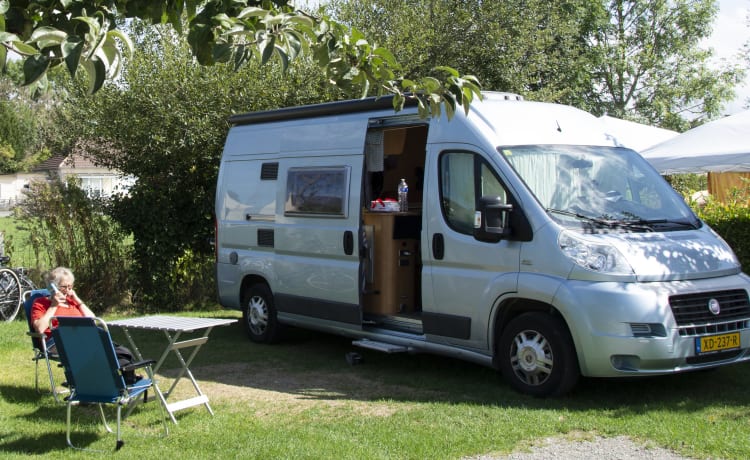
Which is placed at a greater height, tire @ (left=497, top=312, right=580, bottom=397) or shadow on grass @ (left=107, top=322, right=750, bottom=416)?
tire @ (left=497, top=312, right=580, bottom=397)

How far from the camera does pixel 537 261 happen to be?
24.0ft

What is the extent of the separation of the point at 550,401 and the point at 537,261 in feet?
3.85

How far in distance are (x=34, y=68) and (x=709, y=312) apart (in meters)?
5.72

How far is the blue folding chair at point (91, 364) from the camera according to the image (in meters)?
6.27

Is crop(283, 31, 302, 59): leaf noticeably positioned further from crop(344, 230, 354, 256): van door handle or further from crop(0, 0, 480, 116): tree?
crop(344, 230, 354, 256): van door handle

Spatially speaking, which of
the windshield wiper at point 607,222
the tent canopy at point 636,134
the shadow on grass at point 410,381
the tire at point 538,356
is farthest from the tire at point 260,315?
the tent canopy at point 636,134

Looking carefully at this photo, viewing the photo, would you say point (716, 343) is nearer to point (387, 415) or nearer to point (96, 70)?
point (387, 415)

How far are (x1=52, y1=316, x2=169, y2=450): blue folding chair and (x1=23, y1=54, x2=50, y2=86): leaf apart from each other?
333 cm

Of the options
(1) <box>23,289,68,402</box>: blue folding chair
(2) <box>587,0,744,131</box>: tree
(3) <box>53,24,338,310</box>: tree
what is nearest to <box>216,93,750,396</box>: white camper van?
(3) <box>53,24,338,310</box>: tree

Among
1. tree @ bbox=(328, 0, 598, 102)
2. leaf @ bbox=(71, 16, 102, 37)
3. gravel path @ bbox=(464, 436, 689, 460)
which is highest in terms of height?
tree @ bbox=(328, 0, 598, 102)

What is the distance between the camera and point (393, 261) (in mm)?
9234

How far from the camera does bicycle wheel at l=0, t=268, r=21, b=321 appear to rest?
13039 mm

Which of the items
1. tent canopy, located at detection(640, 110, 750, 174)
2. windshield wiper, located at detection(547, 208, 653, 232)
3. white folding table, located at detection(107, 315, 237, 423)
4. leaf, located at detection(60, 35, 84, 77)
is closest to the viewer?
leaf, located at detection(60, 35, 84, 77)

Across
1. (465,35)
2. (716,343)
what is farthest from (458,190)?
(465,35)
